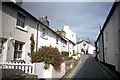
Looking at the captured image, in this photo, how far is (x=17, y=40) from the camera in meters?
13.2

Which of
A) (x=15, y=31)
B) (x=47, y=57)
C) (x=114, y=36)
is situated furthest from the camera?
(x=114, y=36)

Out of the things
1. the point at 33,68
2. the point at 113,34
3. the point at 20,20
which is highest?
the point at 20,20

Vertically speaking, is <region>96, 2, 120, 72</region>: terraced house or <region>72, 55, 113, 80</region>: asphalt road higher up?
<region>96, 2, 120, 72</region>: terraced house

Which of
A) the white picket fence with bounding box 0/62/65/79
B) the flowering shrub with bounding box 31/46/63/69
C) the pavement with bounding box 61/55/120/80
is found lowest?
the pavement with bounding box 61/55/120/80

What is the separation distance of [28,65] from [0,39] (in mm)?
3118

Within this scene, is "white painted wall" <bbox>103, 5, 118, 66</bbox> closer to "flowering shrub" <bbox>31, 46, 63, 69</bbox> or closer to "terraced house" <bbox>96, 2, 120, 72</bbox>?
"terraced house" <bbox>96, 2, 120, 72</bbox>

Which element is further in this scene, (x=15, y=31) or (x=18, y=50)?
(x=18, y=50)

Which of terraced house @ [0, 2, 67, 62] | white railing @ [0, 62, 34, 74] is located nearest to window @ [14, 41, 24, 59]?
terraced house @ [0, 2, 67, 62]

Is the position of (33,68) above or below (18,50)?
below

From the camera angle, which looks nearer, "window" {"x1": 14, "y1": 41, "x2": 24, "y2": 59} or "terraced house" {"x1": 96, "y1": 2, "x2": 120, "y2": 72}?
"window" {"x1": 14, "y1": 41, "x2": 24, "y2": 59}

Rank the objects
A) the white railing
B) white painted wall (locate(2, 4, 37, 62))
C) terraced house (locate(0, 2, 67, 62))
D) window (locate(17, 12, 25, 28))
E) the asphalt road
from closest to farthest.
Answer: the white railing
terraced house (locate(0, 2, 67, 62))
white painted wall (locate(2, 4, 37, 62))
the asphalt road
window (locate(17, 12, 25, 28))

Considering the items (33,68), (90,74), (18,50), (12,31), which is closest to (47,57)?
(33,68)

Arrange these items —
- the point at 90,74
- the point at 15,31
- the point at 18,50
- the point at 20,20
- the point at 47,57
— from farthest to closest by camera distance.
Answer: the point at 90,74 → the point at 20,20 → the point at 18,50 → the point at 15,31 → the point at 47,57

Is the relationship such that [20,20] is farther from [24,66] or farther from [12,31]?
[24,66]
